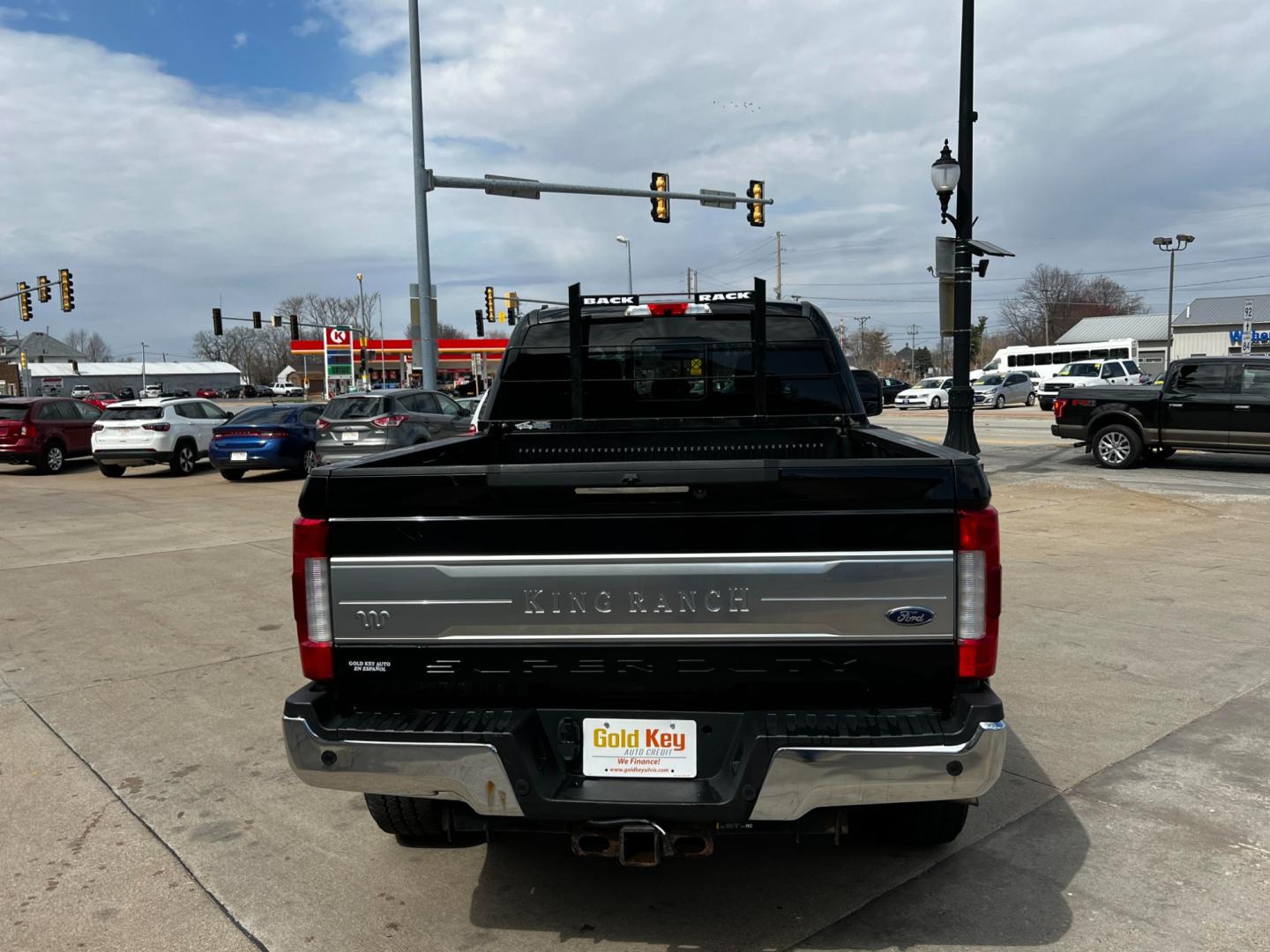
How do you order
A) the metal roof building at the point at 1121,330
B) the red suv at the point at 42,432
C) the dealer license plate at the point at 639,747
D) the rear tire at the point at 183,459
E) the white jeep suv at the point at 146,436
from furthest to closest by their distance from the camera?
the metal roof building at the point at 1121,330 < the red suv at the point at 42,432 < the rear tire at the point at 183,459 < the white jeep suv at the point at 146,436 < the dealer license plate at the point at 639,747

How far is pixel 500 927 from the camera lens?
317 centimetres

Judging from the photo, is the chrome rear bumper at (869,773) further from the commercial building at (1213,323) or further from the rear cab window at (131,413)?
the commercial building at (1213,323)

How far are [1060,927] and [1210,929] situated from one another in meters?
0.47

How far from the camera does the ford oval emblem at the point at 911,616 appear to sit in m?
2.77

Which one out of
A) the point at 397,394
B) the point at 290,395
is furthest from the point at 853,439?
the point at 290,395

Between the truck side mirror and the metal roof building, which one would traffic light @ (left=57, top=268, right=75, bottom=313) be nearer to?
the truck side mirror

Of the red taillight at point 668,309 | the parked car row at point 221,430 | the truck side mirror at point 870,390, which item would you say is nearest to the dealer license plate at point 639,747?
the red taillight at point 668,309

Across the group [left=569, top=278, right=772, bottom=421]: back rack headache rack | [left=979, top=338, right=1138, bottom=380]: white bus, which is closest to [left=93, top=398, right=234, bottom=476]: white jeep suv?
[left=569, top=278, right=772, bottom=421]: back rack headache rack

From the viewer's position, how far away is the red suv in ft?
67.1

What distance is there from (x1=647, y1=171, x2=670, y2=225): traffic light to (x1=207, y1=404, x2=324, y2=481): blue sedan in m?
10.3

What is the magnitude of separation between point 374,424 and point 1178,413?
1353 centimetres

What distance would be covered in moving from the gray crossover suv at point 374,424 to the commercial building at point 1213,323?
270 ft

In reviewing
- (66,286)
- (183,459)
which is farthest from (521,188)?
(66,286)

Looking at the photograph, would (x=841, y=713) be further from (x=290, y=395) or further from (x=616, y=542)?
(x=290, y=395)
